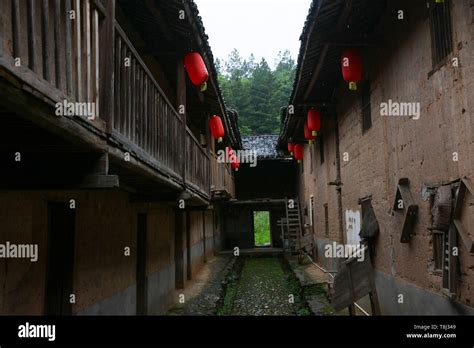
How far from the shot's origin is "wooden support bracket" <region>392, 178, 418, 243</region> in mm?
6926

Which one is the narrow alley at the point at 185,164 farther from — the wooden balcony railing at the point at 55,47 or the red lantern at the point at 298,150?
the red lantern at the point at 298,150

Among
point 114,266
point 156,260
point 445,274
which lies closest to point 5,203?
point 114,266

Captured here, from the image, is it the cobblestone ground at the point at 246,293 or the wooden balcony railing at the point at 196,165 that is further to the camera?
the cobblestone ground at the point at 246,293

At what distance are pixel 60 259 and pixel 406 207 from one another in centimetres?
505

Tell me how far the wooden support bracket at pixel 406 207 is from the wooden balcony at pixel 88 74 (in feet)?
12.2

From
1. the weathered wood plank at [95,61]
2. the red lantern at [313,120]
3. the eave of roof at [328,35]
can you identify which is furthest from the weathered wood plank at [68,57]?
the red lantern at [313,120]

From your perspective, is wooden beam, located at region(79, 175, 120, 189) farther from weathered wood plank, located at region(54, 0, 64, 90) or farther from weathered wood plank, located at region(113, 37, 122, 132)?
weathered wood plank, located at region(54, 0, 64, 90)

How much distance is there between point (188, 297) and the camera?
12.0m

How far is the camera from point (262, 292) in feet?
45.9

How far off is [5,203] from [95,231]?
2.21 meters

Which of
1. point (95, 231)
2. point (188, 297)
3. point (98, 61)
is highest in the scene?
point (98, 61)

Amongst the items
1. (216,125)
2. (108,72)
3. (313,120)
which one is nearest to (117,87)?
(108,72)

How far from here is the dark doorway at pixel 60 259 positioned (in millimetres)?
5125

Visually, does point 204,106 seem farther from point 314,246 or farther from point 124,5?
point 314,246
